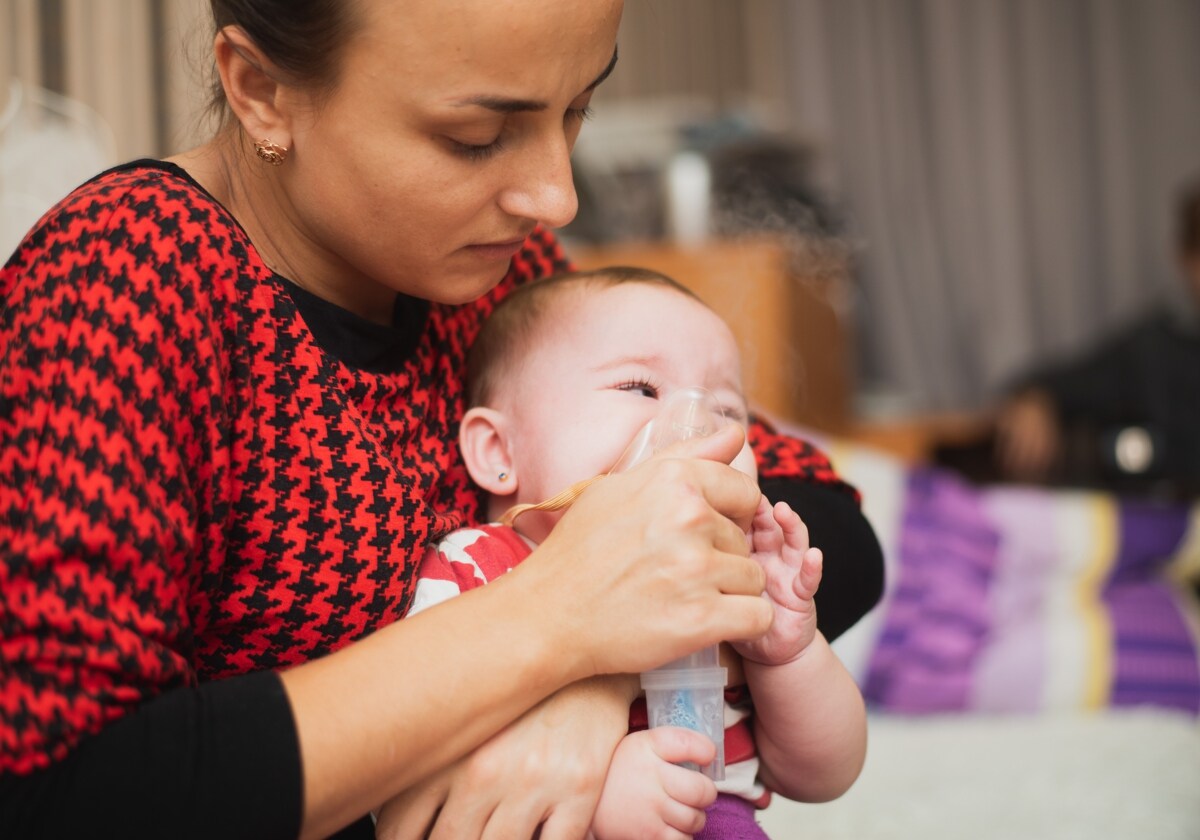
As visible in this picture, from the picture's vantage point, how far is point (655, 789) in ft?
2.90

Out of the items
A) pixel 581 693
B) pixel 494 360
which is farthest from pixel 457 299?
pixel 581 693

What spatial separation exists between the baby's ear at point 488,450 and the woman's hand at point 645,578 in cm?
26

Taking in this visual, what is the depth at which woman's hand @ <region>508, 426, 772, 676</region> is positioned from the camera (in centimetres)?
86

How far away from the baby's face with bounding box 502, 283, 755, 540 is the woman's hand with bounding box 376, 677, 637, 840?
0.87ft

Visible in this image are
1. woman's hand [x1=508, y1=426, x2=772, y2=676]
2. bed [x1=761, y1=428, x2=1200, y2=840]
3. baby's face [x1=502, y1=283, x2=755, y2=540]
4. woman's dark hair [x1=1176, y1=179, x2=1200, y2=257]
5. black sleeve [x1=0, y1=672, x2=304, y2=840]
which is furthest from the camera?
woman's dark hair [x1=1176, y1=179, x2=1200, y2=257]

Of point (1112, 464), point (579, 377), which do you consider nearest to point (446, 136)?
point (579, 377)

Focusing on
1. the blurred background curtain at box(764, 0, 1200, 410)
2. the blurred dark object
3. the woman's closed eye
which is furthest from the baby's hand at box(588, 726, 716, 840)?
the blurred background curtain at box(764, 0, 1200, 410)

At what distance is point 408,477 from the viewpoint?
3.39ft

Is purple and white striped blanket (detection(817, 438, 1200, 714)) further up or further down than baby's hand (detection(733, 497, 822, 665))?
further down

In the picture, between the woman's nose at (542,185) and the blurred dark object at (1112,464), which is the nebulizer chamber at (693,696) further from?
the blurred dark object at (1112,464)

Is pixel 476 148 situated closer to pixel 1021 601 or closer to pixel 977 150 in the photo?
pixel 1021 601

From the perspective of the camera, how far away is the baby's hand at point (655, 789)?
2.88 feet

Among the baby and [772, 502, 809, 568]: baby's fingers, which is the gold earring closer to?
the baby

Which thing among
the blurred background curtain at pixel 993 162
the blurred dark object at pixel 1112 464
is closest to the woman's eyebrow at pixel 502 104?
the blurred dark object at pixel 1112 464
